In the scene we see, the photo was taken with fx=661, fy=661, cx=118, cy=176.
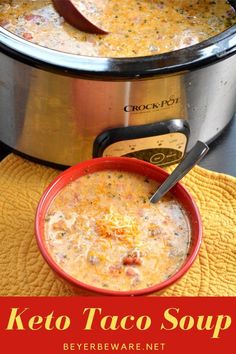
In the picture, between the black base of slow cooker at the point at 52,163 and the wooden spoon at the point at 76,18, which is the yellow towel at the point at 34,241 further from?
the wooden spoon at the point at 76,18

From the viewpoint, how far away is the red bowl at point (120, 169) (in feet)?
3.15

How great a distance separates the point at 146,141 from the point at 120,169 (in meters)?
0.10

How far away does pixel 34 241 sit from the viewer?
116cm

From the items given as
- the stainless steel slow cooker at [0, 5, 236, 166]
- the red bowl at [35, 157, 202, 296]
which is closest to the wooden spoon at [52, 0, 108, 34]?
the stainless steel slow cooker at [0, 5, 236, 166]

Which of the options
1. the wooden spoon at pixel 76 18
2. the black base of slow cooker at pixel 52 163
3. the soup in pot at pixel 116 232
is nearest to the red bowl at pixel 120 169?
the soup in pot at pixel 116 232

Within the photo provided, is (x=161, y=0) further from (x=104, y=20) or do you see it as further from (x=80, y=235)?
(x=80, y=235)

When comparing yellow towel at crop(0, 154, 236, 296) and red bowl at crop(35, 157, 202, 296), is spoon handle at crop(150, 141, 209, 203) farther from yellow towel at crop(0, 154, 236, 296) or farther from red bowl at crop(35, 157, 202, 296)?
yellow towel at crop(0, 154, 236, 296)

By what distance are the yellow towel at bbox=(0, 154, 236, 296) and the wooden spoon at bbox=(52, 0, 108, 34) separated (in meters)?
0.28

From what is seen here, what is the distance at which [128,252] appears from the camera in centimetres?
100

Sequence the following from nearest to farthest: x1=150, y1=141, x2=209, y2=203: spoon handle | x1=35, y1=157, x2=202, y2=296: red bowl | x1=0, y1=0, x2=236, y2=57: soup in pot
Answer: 1. x1=35, y1=157, x2=202, y2=296: red bowl
2. x1=150, y1=141, x2=209, y2=203: spoon handle
3. x1=0, y1=0, x2=236, y2=57: soup in pot

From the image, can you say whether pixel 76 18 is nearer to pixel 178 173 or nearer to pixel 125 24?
pixel 125 24

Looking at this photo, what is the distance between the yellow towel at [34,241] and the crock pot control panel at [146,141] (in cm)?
8

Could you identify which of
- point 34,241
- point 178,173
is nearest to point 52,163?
point 34,241

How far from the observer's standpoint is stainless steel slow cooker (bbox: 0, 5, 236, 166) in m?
1.09
